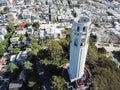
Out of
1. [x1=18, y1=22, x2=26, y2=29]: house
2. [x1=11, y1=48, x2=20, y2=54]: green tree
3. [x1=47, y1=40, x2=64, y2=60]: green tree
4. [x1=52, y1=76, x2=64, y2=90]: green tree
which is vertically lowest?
[x1=11, y1=48, x2=20, y2=54]: green tree

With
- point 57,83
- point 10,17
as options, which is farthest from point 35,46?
point 10,17

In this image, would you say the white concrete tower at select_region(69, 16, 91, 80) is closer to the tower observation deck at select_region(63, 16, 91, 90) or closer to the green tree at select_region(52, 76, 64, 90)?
the tower observation deck at select_region(63, 16, 91, 90)

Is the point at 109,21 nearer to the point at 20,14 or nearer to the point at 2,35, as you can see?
the point at 20,14

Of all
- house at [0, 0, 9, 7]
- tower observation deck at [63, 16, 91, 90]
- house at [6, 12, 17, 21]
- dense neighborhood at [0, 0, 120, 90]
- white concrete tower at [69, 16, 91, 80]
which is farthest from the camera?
house at [0, 0, 9, 7]

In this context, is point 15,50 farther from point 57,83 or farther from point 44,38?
point 57,83

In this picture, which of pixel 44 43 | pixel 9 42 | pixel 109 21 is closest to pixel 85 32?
pixel 44 43

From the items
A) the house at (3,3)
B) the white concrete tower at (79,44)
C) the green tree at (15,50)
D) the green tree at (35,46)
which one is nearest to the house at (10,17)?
the house at (3,3)

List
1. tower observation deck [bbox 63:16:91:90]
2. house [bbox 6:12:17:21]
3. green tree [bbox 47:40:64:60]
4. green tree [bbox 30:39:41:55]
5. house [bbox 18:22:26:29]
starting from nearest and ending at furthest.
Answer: tower observation deck [bbox 63:16:91:90], green tree [bbox 47:40:64:60], green tree [bbox 30:39:41:55], house [bbox 18:22:26:29], house [bbox 6:12:17:21]

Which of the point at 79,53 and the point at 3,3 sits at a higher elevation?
the point at 79,53

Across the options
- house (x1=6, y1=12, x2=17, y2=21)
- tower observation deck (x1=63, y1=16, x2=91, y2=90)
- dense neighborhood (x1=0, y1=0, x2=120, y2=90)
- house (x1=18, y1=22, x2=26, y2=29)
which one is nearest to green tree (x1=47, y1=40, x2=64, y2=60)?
dense neighborhood (x1=0, y1=0, x2=120, y2=90)

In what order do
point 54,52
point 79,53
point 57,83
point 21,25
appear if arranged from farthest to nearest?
point 21,25, point 54,52, point 57,83, point 79,53
